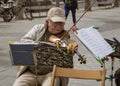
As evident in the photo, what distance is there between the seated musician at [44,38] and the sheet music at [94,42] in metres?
0.46

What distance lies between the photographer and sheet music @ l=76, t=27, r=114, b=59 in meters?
4.19

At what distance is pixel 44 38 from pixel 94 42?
0.82 m

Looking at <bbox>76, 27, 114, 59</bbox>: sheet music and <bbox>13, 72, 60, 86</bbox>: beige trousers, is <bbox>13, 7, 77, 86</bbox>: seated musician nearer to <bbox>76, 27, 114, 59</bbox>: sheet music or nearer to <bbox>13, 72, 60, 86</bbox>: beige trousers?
<bbox>13, 72, 60, 86</bbox>: beige trousers

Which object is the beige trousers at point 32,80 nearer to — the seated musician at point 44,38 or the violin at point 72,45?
the seated musician at point 44,38

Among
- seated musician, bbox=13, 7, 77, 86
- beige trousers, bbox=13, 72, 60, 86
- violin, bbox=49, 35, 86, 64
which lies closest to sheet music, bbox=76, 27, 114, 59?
violin, bbox=49, 35, 86, 64

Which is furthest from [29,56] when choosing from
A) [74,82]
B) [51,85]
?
[74,82]

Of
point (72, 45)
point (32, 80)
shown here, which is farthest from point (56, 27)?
point (32, 80)

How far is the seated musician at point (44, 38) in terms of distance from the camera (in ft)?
15.1

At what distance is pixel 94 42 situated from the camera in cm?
427

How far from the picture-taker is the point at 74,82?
7078 millimetres

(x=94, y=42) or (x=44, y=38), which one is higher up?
(x=94, y=42)

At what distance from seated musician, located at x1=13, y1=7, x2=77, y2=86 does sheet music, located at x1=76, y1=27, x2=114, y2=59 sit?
0.46 m

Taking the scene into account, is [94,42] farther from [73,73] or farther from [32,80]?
[32,80]

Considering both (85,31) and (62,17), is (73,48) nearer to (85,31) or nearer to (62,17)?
(85,31)
